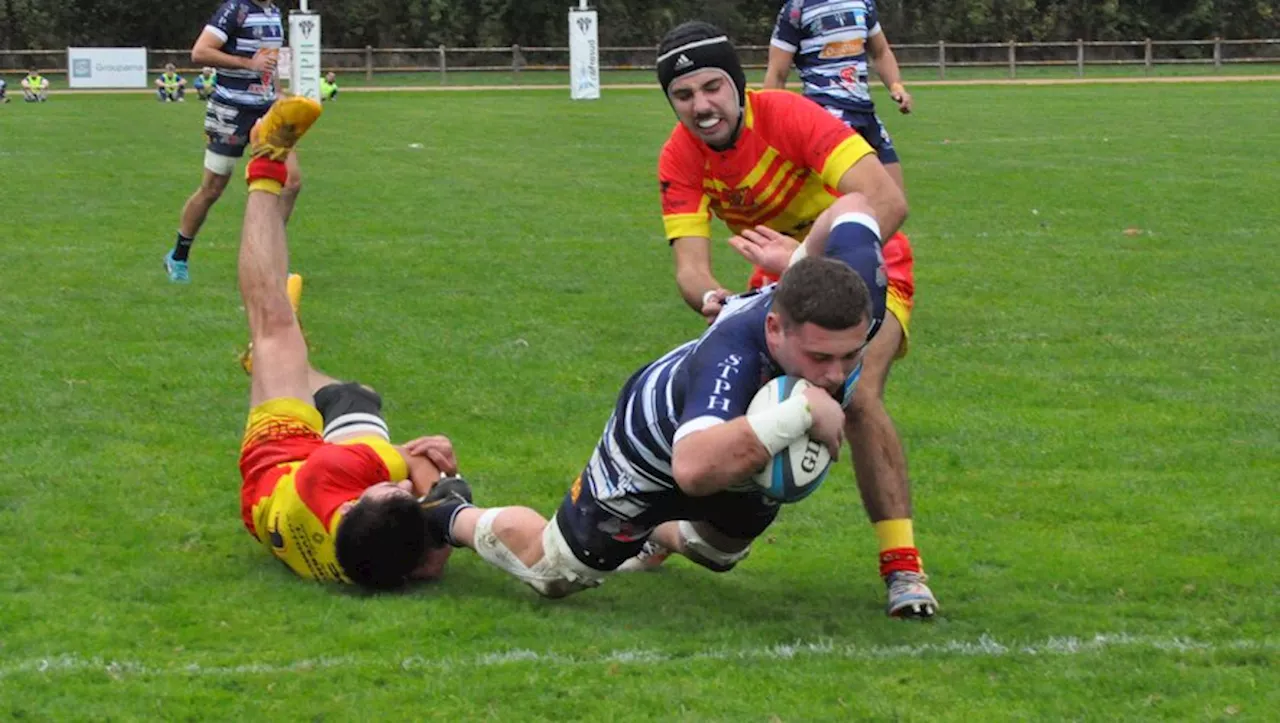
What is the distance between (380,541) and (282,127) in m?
2.76

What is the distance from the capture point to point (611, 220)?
54.2 feet

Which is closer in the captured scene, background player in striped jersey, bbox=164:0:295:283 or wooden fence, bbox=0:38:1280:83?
background player in striped jersey, bbox=164:0:295:283

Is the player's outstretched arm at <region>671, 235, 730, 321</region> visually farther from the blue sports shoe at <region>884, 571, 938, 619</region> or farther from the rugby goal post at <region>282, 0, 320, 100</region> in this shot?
the rugby goal post at <region>282, 0, 320, 100</region>

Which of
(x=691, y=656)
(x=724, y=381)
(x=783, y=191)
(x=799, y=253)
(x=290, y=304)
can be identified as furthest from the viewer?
(x=290, y=304)

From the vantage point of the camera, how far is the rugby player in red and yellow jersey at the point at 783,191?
6082 mm

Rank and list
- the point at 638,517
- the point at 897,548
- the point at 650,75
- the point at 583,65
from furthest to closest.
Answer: the point at 650,75 < the point at 583,65 < the point at 897,548 < the point at 638,517

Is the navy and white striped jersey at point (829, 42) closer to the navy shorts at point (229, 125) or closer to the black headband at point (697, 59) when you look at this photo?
the navy shorts at point (229, 125)

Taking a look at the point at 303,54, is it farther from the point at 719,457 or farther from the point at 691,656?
the point at 719,457

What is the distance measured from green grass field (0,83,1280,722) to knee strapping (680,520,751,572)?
87 mm

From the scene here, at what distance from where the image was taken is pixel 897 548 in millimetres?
5930

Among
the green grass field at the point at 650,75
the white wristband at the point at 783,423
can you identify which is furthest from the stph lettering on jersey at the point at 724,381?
the green grass field at the point at 650,75

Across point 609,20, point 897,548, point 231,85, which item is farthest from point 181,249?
point 609,20

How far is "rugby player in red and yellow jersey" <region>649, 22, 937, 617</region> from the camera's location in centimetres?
608

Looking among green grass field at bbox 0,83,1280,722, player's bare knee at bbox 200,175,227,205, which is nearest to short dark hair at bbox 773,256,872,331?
green grass field at bbox 0,83,1280,722
